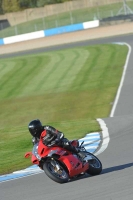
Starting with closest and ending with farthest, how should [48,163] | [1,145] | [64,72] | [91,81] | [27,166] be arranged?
[48,163], [27,166], [1,145], [91,81], [64,72]

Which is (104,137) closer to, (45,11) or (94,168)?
(94,168)

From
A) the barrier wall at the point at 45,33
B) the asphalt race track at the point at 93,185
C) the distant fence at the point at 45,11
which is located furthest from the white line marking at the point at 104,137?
the distant fence at the point at 45,11

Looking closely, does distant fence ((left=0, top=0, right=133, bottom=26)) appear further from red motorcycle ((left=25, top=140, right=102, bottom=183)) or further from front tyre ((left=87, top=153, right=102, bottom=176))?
red motorcycle ((left=25, top=140, right=102, bottom=183))

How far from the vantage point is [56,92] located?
3058 cm

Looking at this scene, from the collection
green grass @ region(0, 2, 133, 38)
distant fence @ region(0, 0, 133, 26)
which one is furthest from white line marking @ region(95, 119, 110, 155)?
distant fence @ region(0, 0, 133, 26)

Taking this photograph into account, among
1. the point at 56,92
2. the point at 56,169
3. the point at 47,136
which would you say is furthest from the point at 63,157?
the point at 56,92

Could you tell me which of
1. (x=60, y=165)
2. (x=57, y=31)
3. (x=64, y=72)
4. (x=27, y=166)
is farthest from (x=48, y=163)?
(x=57, y=31)

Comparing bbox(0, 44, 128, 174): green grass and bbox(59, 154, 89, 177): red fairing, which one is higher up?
bbox(59, 154, 89, 177): red fairing

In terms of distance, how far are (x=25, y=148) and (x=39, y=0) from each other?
72.9m

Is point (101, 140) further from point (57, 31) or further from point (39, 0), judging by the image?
point (39, 0)

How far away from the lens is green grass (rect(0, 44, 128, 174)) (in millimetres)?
18547

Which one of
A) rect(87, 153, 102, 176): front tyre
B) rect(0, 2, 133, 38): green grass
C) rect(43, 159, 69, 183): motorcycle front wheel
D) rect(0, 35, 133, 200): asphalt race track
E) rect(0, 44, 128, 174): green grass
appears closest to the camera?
rect(0, 35, 133, 200): asphalt race track

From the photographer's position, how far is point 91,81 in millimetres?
31844

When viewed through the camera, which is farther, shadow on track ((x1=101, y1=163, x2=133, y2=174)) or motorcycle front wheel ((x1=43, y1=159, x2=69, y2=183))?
shadow on track ((x1=101, y1=163, x2=133, y2=174))
